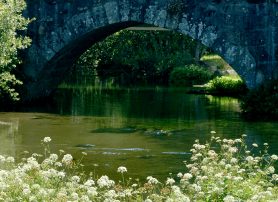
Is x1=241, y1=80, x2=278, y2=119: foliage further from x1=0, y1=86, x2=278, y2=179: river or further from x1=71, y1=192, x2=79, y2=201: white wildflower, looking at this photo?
x1=71, y1=192, x2=79, y2=201: white wildflower

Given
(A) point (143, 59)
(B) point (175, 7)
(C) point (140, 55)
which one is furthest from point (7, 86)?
(C) point (140, 55)

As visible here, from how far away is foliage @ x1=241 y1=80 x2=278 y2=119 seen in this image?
16203 millimetres

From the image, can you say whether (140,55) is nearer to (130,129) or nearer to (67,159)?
(130,129)

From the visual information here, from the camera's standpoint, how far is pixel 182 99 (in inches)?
856

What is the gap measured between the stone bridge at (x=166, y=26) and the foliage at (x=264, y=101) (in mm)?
445

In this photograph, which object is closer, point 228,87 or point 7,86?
point 7,86

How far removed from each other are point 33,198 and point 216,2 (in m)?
11.7

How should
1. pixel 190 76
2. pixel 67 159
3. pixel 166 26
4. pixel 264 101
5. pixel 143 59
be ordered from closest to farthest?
pixel 67 159 → pixel 264 101 → pixel 166 26 → pixel 190 76 → pixel 143 59

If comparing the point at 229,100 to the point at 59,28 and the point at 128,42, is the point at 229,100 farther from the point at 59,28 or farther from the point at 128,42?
the point at 128,42

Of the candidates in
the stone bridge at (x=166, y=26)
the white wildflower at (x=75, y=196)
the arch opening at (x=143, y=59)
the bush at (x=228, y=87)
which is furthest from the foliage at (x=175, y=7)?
the arch opening at (x=143, y=59)

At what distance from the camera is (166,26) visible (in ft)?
58.6

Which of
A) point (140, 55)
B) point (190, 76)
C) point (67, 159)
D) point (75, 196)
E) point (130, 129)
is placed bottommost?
point (130, 129)

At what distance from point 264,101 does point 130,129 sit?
3.26 metres

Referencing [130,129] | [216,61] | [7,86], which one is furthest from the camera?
[216,61]
